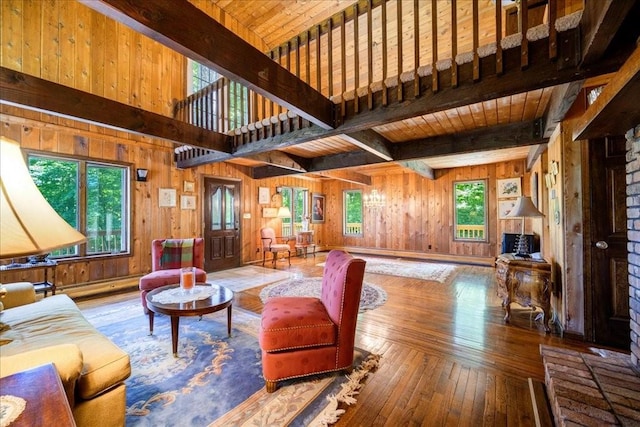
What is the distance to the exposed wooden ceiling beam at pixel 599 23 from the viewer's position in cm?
123

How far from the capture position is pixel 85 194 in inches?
164

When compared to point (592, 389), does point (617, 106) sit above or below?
above

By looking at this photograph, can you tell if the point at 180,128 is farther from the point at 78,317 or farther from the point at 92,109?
the point at 78,317

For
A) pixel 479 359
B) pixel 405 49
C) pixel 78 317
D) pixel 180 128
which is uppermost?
pixel 405 49

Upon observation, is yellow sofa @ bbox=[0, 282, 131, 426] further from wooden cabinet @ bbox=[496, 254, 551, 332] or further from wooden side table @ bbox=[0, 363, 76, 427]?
wooden cabinet @ bbox=[496, 254, 551, 332]

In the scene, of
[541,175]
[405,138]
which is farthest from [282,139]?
[541,175]

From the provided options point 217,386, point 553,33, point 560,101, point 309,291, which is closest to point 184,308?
point 217,386

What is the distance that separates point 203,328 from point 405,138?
3.76m

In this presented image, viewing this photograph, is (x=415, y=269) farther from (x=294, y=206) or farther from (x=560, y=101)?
(x=560, y=101)

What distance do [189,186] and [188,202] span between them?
34cm

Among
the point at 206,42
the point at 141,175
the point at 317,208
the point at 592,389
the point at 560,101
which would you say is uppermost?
the point at 206,42

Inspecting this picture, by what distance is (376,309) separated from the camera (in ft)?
11.3

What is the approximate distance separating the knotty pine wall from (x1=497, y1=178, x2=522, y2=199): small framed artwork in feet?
0.36

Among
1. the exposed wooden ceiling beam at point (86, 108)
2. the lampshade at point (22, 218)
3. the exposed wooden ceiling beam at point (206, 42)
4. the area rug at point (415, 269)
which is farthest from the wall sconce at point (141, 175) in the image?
the lampshade at point (22, 218)
